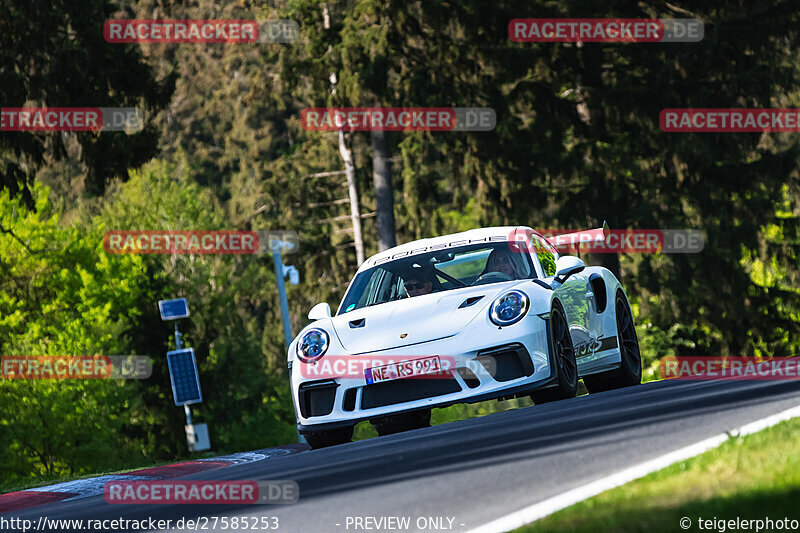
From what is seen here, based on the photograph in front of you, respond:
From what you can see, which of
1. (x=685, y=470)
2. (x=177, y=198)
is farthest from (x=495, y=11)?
(x=177, y=198)

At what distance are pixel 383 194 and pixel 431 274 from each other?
25.5 meters

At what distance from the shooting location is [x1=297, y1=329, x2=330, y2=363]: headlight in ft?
32.3

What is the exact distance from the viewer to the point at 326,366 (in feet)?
31.9

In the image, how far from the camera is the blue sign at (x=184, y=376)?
30.3 m

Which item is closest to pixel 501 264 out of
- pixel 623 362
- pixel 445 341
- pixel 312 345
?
pixel 445 341

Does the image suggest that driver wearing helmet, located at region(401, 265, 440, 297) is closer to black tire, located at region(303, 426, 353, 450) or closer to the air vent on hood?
the air vent on hood

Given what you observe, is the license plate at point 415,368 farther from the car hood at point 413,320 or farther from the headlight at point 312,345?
the headlight at point 312,345

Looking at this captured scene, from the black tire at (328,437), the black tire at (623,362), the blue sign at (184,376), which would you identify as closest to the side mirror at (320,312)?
the black tire at (328,437)

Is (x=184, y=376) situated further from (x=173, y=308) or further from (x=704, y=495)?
(x=704, y=495)

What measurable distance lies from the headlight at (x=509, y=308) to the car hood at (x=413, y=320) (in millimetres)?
75

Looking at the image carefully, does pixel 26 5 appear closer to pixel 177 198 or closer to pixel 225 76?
pixel 177 198

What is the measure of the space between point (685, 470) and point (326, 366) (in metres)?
4.74

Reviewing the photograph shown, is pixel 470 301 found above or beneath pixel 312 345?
above

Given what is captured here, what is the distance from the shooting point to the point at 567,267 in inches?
412
